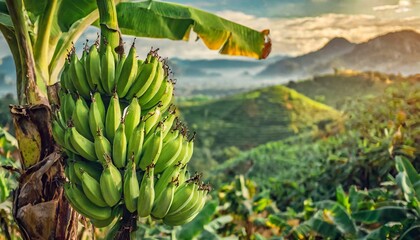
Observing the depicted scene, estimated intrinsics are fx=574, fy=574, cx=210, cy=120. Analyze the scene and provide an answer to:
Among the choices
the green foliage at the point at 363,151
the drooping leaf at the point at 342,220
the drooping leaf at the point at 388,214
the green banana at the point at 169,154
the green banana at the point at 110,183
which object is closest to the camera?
the green banana at the point at 110,183

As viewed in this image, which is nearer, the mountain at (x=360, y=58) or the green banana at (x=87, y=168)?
the green banana at (x=87, y=168)

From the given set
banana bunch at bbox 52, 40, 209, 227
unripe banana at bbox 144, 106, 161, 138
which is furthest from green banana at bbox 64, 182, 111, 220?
unripe banana at bbox 144, 106, 161, 138

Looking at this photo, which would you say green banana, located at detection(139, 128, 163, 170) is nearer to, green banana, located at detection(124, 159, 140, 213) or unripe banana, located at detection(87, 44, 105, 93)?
green banana, located at detection(124, 159, 140, 213)

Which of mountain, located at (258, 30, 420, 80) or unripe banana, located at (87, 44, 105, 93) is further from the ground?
unripe banana, located at (87, 44, 105, 93)

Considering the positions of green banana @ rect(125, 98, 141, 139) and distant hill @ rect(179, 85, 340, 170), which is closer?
green banana @ rect(125, 98, 141, 139)

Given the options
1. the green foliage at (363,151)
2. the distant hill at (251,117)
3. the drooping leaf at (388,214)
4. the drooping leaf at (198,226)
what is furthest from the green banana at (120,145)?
the distant hill at (251,117)

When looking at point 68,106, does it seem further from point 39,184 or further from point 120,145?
point 39,184

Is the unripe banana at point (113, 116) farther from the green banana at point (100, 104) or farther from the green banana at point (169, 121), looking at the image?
the green banana at point (169, 121)

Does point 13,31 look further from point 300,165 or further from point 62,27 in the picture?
point 300,165
